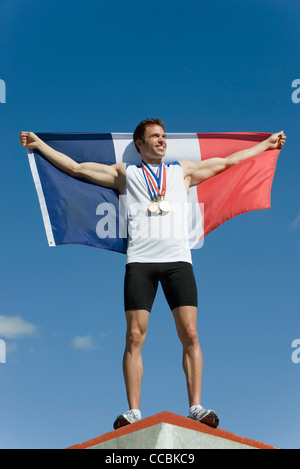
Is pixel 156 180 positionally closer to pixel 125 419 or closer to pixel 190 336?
pixel 190 336

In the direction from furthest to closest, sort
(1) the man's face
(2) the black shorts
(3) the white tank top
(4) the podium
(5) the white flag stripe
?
(5) the white flag stripe
(1) the man's face
(3) the white tank top
(2) the black shorts
(4) the podium

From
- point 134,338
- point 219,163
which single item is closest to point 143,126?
point 219,163

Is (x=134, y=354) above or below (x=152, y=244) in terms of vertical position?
below

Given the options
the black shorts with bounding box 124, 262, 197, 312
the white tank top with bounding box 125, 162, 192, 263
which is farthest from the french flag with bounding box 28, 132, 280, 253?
the black shorts with bounding box 124, 262, 197, 312

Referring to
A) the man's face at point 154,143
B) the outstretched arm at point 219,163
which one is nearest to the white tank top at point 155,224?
the man's face at point 154,143

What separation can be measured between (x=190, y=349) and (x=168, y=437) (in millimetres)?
1577

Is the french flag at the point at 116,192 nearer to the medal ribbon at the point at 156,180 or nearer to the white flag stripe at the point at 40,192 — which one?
the white flag stripe at the point at 40,192

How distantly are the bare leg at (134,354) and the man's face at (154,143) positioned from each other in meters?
2.32

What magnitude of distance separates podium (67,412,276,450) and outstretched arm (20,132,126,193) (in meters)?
3.55

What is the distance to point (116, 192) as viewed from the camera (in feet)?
28.2

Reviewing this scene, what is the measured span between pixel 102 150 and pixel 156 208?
214 centimetres

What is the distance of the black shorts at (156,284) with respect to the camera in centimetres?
715

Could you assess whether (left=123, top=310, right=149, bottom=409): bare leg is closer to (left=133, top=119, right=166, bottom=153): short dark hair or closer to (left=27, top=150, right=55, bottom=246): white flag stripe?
(left=27, top=150, right=55, bottom=246): white flag stripe

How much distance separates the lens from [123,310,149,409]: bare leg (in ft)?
22.3
